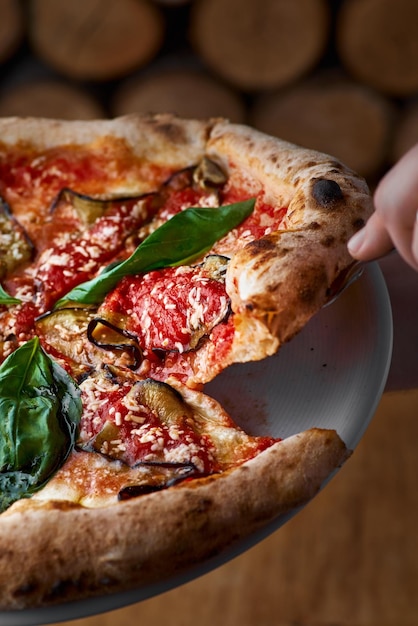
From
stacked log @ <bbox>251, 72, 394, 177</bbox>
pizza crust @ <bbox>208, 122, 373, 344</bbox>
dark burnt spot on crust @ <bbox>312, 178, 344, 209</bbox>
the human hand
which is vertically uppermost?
the human hand

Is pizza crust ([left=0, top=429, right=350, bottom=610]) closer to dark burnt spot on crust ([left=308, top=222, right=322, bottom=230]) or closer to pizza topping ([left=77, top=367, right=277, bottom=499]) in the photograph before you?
pizza topping ([left=77, top=367, right=277, bottom=499])

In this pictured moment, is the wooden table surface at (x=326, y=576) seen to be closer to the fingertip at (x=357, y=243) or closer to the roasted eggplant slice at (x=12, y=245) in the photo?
the roasted eggplant slice at (x=12, y=245)

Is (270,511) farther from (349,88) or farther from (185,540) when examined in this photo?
(349,88)

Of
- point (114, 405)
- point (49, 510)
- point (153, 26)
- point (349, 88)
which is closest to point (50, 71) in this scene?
point (153, 26)

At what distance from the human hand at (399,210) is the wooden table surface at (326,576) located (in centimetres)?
203

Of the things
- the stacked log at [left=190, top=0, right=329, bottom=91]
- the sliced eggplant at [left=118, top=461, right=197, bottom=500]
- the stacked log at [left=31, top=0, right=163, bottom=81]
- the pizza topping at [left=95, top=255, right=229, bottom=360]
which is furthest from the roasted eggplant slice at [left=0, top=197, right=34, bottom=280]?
the stacked log at [left=190, top=0, right=329, bottom=91]

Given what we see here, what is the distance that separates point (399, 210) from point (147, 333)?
756 millimetres

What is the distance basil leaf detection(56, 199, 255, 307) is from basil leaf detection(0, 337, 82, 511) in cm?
20

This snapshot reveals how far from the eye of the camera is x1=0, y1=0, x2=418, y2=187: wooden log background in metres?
3.64

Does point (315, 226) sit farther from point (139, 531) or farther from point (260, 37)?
point (260, 37)

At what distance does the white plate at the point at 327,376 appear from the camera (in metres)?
1.56

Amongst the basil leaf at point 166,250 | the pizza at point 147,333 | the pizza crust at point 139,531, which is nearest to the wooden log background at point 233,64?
the pizza at point 147,333

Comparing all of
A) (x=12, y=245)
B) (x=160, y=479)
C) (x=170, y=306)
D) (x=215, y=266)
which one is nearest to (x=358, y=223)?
(x=215, y=266)

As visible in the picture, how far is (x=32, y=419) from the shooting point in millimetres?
1543
